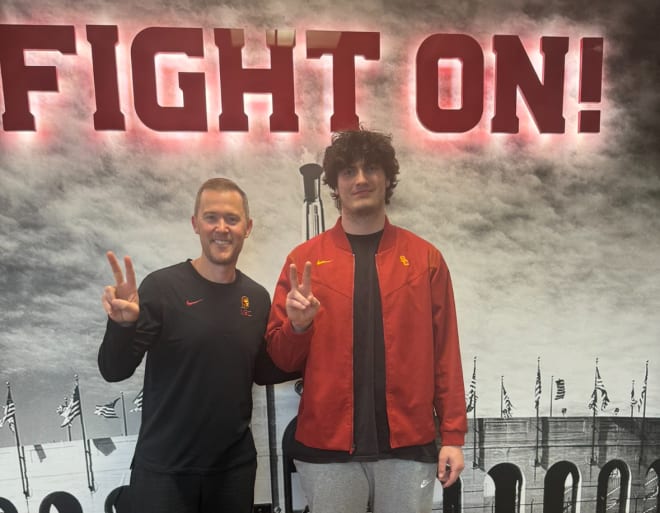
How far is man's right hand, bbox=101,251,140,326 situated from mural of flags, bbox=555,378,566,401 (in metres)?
1.83

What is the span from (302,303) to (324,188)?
2.20 feet

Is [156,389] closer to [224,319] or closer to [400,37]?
[224,319]

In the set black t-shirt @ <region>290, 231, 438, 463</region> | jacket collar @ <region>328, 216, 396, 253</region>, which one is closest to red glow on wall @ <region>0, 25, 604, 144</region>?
jacket collar @ <region>328, 216, 396, 253</region>

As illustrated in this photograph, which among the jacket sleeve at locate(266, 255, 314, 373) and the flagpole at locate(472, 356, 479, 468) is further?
the flagpole at locate(472, 356, 479, 468)

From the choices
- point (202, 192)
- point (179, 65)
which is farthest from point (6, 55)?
point (202, 192)

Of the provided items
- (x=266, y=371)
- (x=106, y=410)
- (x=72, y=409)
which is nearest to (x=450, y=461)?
(x=266, y=371)

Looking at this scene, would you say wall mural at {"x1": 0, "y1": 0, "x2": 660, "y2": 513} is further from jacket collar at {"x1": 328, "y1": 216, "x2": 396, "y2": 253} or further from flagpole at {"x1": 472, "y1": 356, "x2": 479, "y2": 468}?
jacket collar at {"x1": 328, "y1": 216, "x2": 396, "y2": 253}

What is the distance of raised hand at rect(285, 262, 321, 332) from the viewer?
1.36 metres

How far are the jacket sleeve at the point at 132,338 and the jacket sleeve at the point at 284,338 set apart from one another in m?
0.38

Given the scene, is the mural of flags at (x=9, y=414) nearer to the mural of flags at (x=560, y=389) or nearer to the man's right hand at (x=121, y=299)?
the man's right hand at (x=121, y=299)

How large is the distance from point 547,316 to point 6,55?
2486mm

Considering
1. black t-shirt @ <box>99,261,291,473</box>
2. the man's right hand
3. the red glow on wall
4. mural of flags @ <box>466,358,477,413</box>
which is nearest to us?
the man's right hand

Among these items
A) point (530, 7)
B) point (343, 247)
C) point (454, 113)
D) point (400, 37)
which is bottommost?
point (343, 247)

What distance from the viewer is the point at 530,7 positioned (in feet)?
6.11
